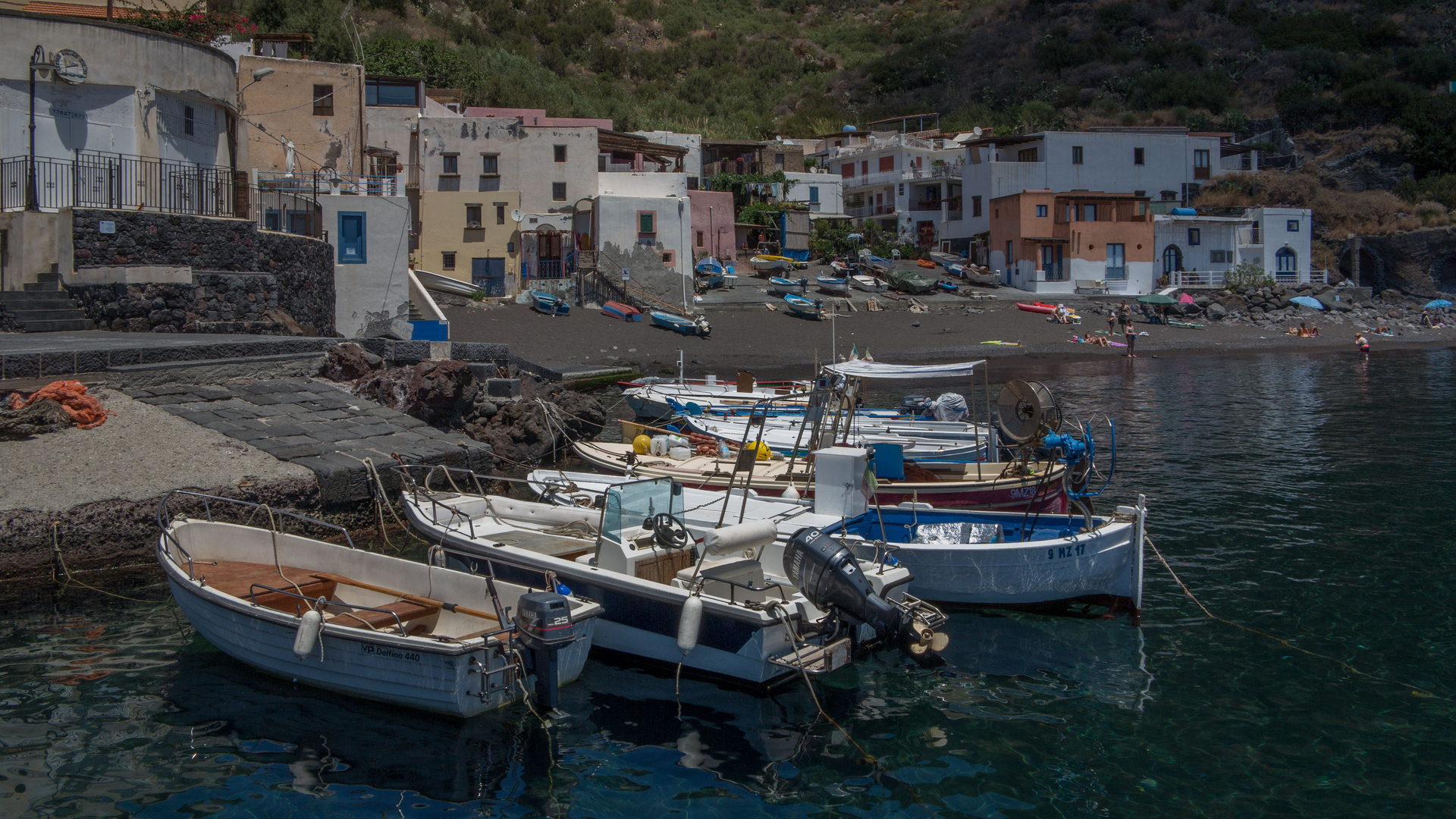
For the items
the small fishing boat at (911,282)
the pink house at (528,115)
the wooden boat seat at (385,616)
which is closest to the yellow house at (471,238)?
the pink house at (528,115)

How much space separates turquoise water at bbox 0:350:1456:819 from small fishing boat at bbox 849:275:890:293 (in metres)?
38.8

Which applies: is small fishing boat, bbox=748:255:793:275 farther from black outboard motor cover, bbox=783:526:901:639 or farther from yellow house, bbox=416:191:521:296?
black outboard motor cover, bbox=783:526:901:639

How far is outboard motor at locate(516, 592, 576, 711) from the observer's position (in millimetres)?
8422

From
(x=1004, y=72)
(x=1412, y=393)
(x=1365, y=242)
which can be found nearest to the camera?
(x=1412, y=393)

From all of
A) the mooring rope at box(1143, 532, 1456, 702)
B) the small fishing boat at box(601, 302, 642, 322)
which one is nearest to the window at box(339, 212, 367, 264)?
the small fishing boat at box(601, 302, 642, 322)

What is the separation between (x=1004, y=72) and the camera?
325 feet

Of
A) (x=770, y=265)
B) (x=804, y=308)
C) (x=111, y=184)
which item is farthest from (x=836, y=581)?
(x=770, y=265)

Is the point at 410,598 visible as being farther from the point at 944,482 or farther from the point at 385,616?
the point at 944,482

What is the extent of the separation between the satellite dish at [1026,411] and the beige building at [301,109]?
31.3 metres

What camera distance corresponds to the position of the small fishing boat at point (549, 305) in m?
42.1

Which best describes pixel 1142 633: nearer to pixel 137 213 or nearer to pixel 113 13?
pixel 137 213

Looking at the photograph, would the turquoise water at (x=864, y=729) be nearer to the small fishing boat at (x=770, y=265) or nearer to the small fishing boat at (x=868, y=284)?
the small fishing boat at (x=868, y=284)

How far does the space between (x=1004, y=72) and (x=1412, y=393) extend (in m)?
75.3

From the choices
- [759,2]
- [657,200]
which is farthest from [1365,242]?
[759,2]
